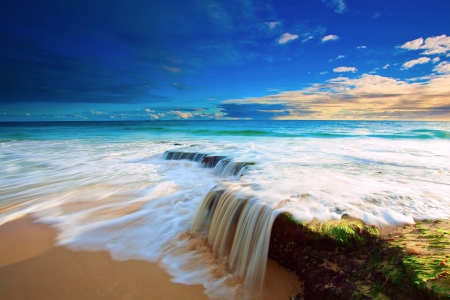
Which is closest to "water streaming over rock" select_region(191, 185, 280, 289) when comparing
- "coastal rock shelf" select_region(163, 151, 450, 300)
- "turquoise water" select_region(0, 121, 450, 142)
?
"coastal rock shelf" select_region(163, 151, 450, 300)

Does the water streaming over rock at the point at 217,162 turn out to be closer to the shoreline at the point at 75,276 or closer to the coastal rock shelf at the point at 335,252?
the coastal rock shelf at the point at 335,252

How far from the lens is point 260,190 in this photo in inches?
166

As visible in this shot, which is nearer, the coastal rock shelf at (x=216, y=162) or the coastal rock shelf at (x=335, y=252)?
the coastal rock shelf at (x=335, y=252)

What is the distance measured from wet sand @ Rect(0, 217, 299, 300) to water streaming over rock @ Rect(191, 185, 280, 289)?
0.73ft

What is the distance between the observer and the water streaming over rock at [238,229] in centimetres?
300

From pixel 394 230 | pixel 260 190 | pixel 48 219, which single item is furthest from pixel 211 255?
pixel 48 219

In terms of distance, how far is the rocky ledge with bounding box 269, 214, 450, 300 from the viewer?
77.5 inches

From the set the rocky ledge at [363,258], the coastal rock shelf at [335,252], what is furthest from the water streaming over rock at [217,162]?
the rocky ledge at [363,258]

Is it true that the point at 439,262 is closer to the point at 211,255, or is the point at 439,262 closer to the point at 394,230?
the point at 394,230

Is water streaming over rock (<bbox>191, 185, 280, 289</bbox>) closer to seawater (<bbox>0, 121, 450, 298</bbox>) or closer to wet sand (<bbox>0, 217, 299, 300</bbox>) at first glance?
seawater (<bbox>0, 121, 450, 298</bbox>)

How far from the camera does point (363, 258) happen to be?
2.47 metres

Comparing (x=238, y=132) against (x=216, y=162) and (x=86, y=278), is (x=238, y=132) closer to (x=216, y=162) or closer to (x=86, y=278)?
(x=216, y=162)

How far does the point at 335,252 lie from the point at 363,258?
264 mm

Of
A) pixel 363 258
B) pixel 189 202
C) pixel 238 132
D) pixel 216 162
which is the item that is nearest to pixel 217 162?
pixel 216 162
